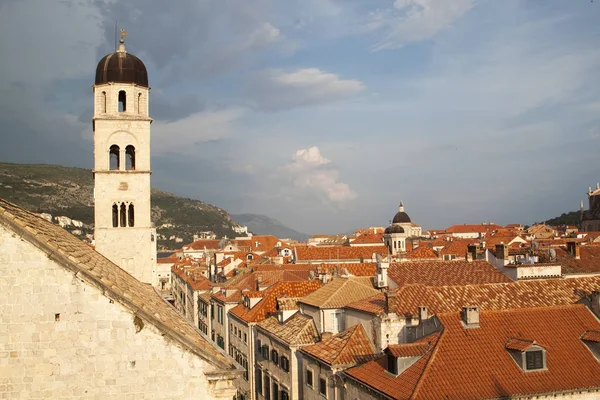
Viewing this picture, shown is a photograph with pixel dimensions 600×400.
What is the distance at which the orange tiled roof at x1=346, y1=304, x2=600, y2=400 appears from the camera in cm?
2081

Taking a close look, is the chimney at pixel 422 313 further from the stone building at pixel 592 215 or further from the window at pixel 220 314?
the stone building at pixel 592 215

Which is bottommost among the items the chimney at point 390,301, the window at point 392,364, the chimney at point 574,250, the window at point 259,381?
the window at point 259,381

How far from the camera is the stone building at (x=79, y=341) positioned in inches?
379

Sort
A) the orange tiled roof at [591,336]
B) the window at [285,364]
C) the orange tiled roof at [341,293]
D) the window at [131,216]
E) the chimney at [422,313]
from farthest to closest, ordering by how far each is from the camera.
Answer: the window at [131,216] < the orange tiled roof at [341,293] < the window at [285,364] < the chimney at [422,313] < the orange tiled roof at [591,336]

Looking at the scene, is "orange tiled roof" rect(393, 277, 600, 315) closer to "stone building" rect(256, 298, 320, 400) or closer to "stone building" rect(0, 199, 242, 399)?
"stone building" rect(256, 298, 320, 400)

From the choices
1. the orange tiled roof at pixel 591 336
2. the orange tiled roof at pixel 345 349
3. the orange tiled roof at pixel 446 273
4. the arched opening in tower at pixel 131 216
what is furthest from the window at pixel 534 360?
the arched opening in tower at pixel 131 216

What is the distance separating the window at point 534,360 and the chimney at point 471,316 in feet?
7.19

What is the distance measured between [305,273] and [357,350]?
3410cm

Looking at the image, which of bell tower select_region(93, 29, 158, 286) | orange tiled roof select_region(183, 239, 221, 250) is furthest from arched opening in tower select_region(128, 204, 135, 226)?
orange tiled roof select_region(183, 239, 221, 250)

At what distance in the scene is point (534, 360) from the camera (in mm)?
22234

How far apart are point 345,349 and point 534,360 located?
26.5 feet

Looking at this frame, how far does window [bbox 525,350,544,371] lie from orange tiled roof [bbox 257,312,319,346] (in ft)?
44.4

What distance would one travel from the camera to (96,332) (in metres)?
9.80

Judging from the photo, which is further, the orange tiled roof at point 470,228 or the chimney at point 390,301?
the orange tiled roof at point 470,228
